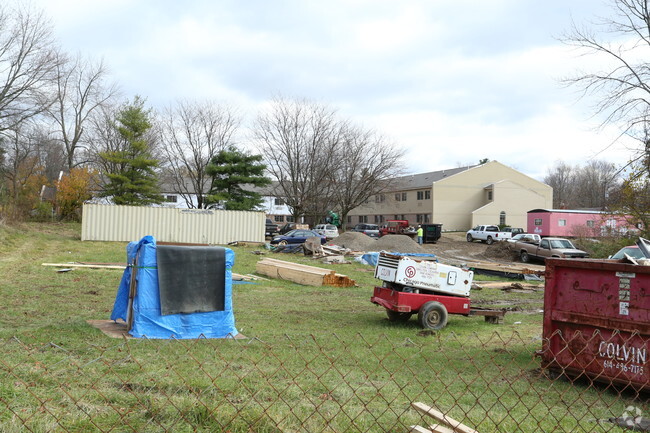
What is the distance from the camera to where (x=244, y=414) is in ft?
14.3

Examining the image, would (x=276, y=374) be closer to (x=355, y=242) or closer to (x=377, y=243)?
(x=355, y=242)

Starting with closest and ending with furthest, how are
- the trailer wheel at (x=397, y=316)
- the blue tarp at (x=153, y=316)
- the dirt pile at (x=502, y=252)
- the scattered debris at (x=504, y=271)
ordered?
the blue tarp at (x=153, y=316), the trailer wheel at (x=397, y=316), the scattered debris at (x=504, y=271), the dirt pile at (x=502, y=252)

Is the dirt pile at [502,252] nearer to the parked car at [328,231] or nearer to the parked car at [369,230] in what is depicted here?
the parked car at [369,230]

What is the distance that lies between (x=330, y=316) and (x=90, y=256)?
1564 cm

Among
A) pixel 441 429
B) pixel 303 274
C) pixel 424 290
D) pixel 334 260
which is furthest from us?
pixel 334 260

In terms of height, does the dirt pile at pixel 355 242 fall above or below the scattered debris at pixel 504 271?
above

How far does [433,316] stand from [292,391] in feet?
20.7

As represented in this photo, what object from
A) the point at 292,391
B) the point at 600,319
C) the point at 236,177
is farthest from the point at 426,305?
the point at 236,177

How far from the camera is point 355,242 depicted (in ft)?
118

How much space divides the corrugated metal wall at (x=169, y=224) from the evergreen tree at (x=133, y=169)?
10.8 metres

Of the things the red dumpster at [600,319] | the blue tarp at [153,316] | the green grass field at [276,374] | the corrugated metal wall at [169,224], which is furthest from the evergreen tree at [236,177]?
the red dumpster at [600,319]

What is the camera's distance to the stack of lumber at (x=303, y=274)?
18906 millimetres

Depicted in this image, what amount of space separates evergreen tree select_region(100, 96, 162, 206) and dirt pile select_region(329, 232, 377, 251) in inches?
727

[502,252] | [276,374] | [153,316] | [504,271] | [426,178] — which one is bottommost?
[504,271]
